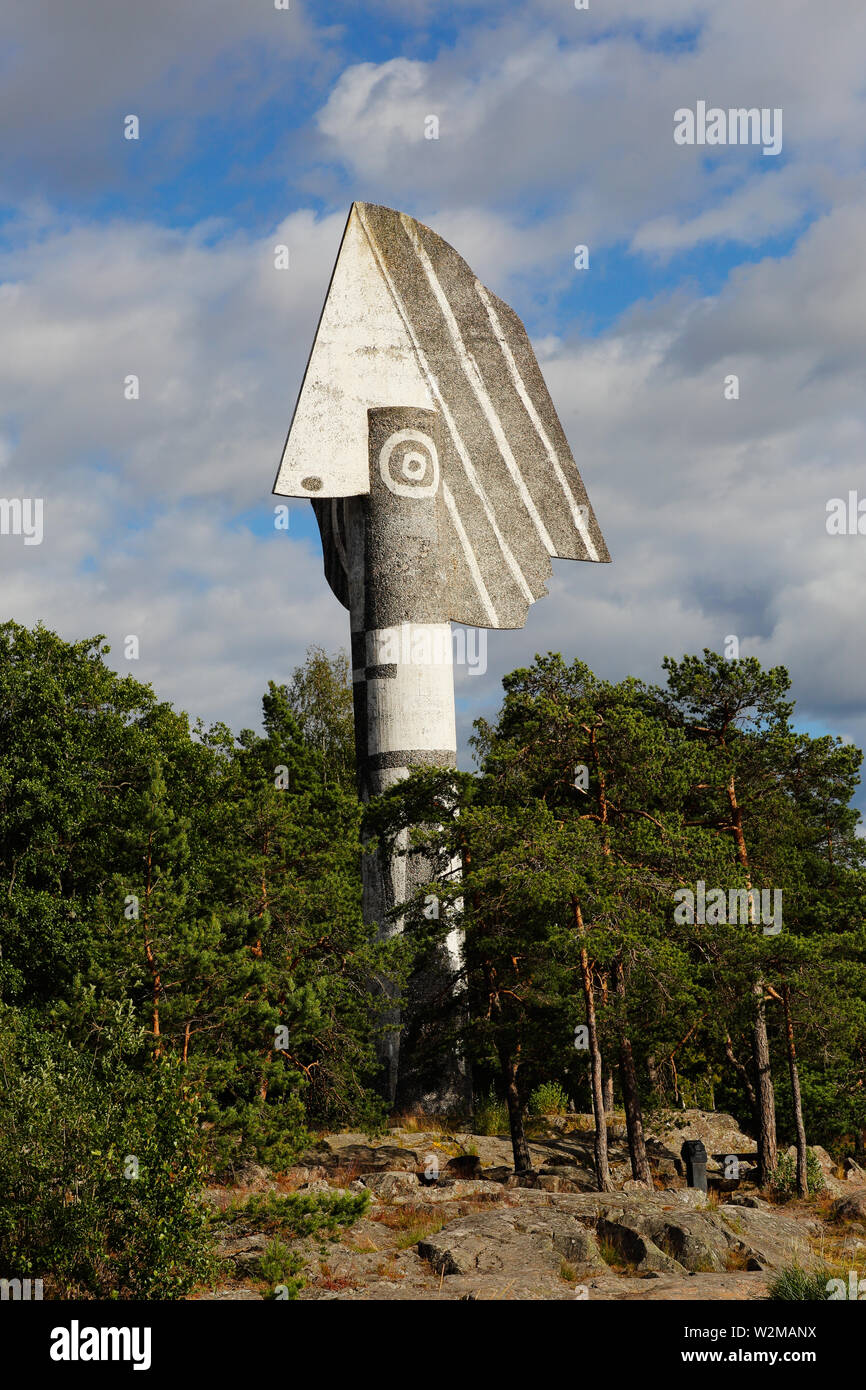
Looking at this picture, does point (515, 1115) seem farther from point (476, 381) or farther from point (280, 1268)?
point (476, 381)

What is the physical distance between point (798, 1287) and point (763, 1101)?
9.47 metres

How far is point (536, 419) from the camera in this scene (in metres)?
30.8

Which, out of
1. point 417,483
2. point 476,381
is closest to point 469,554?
point 417,483

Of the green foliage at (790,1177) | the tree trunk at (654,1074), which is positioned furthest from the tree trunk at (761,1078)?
the tree trunk at (654,1074)

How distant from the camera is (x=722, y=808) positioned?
2353 centimetres

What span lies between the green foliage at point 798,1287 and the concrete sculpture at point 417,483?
1123 cm

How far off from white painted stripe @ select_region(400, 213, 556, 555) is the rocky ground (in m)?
13.6

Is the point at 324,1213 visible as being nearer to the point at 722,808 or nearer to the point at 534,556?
the point at 722,808

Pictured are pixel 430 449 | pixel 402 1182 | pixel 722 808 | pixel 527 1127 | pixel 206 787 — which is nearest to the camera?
pixel 402 1182

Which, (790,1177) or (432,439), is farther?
(432,439)

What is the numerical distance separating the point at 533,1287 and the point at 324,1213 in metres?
2.40

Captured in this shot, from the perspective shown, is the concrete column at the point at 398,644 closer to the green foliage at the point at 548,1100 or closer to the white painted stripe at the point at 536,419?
the white painted stripe at the point at 536,419
